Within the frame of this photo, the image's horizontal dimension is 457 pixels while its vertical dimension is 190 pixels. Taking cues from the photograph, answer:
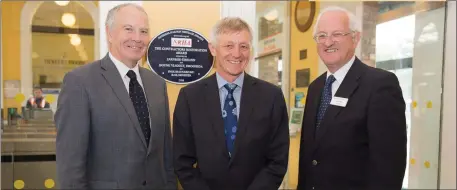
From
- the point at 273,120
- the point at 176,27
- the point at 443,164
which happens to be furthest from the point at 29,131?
the point at 443,164

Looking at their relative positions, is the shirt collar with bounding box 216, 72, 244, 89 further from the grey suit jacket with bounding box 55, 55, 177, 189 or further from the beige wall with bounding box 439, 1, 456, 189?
the beige wall with bounding box 439, 1, 456, 189

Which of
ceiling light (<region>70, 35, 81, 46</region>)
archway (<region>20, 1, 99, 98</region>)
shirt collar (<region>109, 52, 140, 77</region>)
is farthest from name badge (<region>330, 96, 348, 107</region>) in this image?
ceiling light (<region>70, 35, 81, 46</region>)

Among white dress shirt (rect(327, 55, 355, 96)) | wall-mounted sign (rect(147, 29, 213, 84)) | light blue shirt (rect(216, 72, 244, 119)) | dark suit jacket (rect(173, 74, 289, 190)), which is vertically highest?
wall-mounted sign (rect(147, 29, 213, 84))

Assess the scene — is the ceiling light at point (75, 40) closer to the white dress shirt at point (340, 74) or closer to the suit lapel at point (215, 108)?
the suit lapel at point (215, 108)

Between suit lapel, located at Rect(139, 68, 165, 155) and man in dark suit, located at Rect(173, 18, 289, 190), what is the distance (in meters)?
0.11

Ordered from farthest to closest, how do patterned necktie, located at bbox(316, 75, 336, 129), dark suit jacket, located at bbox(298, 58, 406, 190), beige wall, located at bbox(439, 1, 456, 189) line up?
beige wall, located at bbox(439, 1, 456, 189), patterned necktie, located at bbox(316, 75, 336, 129), dark suit jacket, located at bbox(298, 58, 406, 190)

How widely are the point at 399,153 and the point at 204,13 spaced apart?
1542 mm

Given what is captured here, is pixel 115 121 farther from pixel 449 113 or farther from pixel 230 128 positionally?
pixel 449 113

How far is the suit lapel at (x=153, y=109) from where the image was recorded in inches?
66.5

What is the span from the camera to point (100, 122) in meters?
1.56

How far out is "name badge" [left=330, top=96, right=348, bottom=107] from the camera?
174cm

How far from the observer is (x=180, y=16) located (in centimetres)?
253

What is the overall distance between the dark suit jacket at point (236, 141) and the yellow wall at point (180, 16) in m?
0.67

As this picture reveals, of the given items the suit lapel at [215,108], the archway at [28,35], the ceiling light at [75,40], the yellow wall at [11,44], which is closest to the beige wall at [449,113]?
the suit lapel at [215,108]
